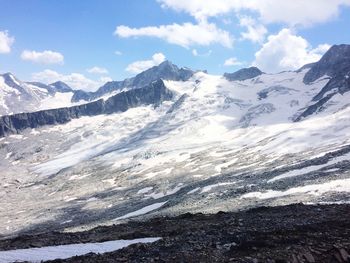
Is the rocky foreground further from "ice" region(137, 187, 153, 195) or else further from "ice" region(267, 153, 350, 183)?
"ice" region(137, 187, 153, 195)

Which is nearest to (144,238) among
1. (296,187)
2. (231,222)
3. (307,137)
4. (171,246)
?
(171,246)

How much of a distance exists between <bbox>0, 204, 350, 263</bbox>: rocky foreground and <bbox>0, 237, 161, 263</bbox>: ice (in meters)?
1.67

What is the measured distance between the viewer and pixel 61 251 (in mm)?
29125

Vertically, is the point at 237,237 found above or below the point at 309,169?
above

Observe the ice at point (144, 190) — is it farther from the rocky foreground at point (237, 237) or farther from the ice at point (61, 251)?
the ice at point (61, 251)

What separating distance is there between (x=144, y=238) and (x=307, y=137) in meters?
144

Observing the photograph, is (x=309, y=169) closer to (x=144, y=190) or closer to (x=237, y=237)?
(x=237, y=237)

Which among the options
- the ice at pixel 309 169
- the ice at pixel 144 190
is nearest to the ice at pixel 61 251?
the ice at pixel 309 169

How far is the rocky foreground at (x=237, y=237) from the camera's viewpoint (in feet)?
78.5

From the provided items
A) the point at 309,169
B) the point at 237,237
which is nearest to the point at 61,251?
the point at 237,237

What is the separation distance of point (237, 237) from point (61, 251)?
11.3 metres

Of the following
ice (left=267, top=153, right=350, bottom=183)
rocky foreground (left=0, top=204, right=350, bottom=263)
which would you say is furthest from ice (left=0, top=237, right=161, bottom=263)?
ice (left=267, top=153, right=350, bottom=183)

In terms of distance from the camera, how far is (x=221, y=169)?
15162cm

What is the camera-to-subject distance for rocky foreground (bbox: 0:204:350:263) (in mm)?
23938
